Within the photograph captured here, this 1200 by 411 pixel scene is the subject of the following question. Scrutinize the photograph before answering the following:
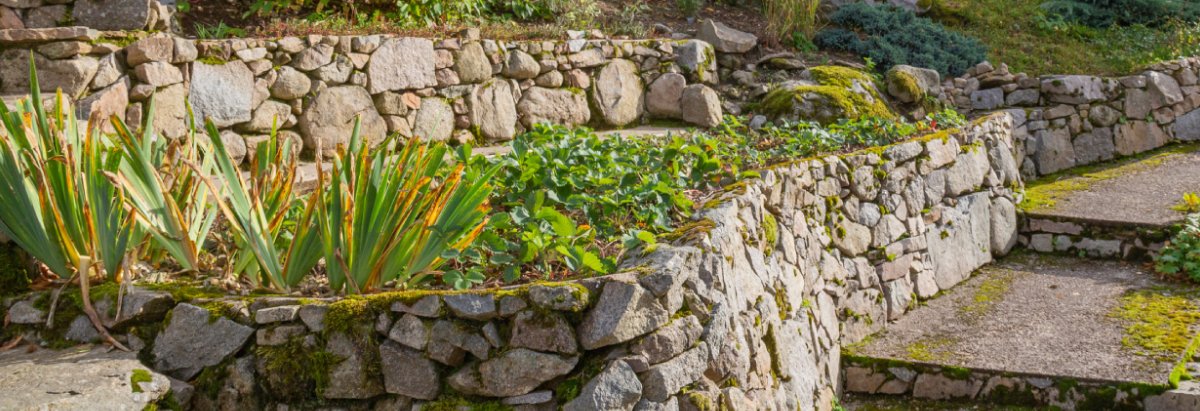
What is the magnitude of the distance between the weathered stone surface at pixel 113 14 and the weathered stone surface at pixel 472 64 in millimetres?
2229

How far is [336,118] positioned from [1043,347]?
192 inches

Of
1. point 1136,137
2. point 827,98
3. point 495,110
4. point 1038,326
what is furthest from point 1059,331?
point 1136,137

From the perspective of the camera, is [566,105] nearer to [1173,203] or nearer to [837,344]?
[837,344]

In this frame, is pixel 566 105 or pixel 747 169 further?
pixel 566 105

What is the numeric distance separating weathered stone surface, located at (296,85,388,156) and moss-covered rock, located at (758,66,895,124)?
3.39 metres

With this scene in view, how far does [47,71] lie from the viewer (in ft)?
21.5

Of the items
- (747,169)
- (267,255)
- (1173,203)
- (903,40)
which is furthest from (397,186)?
(903,40)

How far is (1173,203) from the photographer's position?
346 inches

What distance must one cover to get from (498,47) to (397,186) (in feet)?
13.9

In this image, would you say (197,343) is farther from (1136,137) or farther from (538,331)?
(1136,137)

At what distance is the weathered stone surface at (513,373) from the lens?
410cm

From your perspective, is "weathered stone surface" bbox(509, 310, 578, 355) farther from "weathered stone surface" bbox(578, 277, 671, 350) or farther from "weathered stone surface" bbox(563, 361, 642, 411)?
"weathered stone surface" bbox(563, 361, 642, 411)

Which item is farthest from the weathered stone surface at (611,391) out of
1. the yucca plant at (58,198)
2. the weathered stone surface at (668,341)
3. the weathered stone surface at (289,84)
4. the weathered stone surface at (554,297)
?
the weathered stone surface at (289,84)

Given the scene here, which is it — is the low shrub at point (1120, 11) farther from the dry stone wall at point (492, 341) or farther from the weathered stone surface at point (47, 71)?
the weathered stone surface at point (47, 71)
